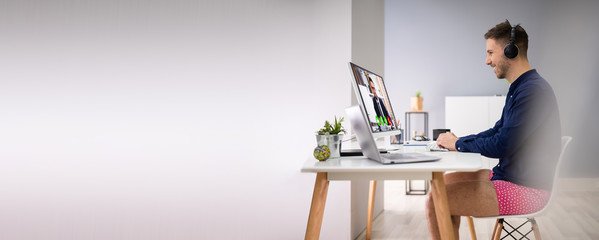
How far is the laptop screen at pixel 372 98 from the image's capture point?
183cm

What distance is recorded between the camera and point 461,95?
657cm

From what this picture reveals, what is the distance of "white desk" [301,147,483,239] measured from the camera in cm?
166

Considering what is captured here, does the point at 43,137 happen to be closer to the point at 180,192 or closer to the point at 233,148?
the point at 180,192

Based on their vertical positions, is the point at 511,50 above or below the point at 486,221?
above

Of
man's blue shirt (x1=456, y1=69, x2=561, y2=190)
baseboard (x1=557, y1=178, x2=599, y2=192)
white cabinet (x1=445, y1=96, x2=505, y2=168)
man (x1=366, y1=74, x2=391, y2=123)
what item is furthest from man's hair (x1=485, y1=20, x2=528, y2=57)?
baseboard (x1=557, y1=178, x2=599, y2=192)

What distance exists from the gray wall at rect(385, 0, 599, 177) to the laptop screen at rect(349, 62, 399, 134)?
14.5ft

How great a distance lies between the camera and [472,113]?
5957mm

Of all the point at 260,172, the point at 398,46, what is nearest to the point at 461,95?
the point at 398,46

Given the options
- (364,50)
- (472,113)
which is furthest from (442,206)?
(472,113)

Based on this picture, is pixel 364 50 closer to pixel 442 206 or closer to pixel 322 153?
pixel 322 153

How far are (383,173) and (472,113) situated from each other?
461 centimetres

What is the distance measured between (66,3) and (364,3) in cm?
205

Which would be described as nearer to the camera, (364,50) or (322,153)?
(322,153)

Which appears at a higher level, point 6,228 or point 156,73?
point 156,73
